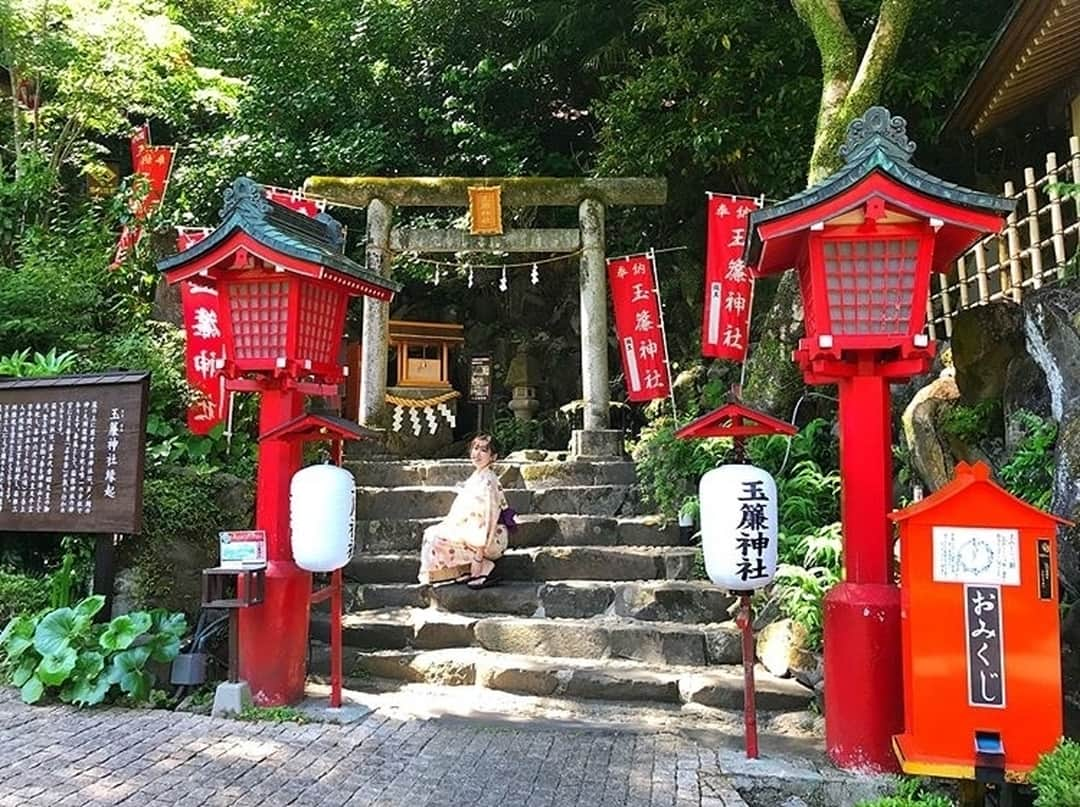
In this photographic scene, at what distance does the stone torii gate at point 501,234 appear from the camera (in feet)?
34.9

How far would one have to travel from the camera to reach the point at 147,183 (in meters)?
13.1

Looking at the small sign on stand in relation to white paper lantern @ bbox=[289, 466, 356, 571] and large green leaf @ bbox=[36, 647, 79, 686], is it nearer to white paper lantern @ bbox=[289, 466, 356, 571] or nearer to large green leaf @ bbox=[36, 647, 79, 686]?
white paper lantern @ bbox=[289, 466, 356, 571]

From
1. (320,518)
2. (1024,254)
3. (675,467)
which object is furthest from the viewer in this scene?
(1024,254)

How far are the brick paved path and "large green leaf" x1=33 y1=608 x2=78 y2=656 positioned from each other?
40cm

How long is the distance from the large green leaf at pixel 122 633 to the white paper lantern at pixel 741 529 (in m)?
3.99

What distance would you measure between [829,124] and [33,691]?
9.26m

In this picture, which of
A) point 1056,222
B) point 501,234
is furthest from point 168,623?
point 1056,222

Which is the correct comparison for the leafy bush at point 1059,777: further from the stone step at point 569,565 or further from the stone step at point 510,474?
the stone step at point 510,474

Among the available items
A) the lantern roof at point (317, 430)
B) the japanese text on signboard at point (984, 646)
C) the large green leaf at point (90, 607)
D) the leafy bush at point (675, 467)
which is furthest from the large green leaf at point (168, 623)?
the japanese text on signboard at point (984, 646)

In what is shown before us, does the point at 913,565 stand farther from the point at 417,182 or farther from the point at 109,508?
the point at 417,182

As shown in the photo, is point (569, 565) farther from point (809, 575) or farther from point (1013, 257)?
point (1013, 257)

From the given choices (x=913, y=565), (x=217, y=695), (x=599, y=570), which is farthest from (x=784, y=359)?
(x=217, y=695)

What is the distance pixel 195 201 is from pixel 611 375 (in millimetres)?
7774

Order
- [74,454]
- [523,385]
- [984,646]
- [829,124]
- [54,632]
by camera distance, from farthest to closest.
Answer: [523,385] → [829,124] → [74,454] → [54,632] → [984,646]
